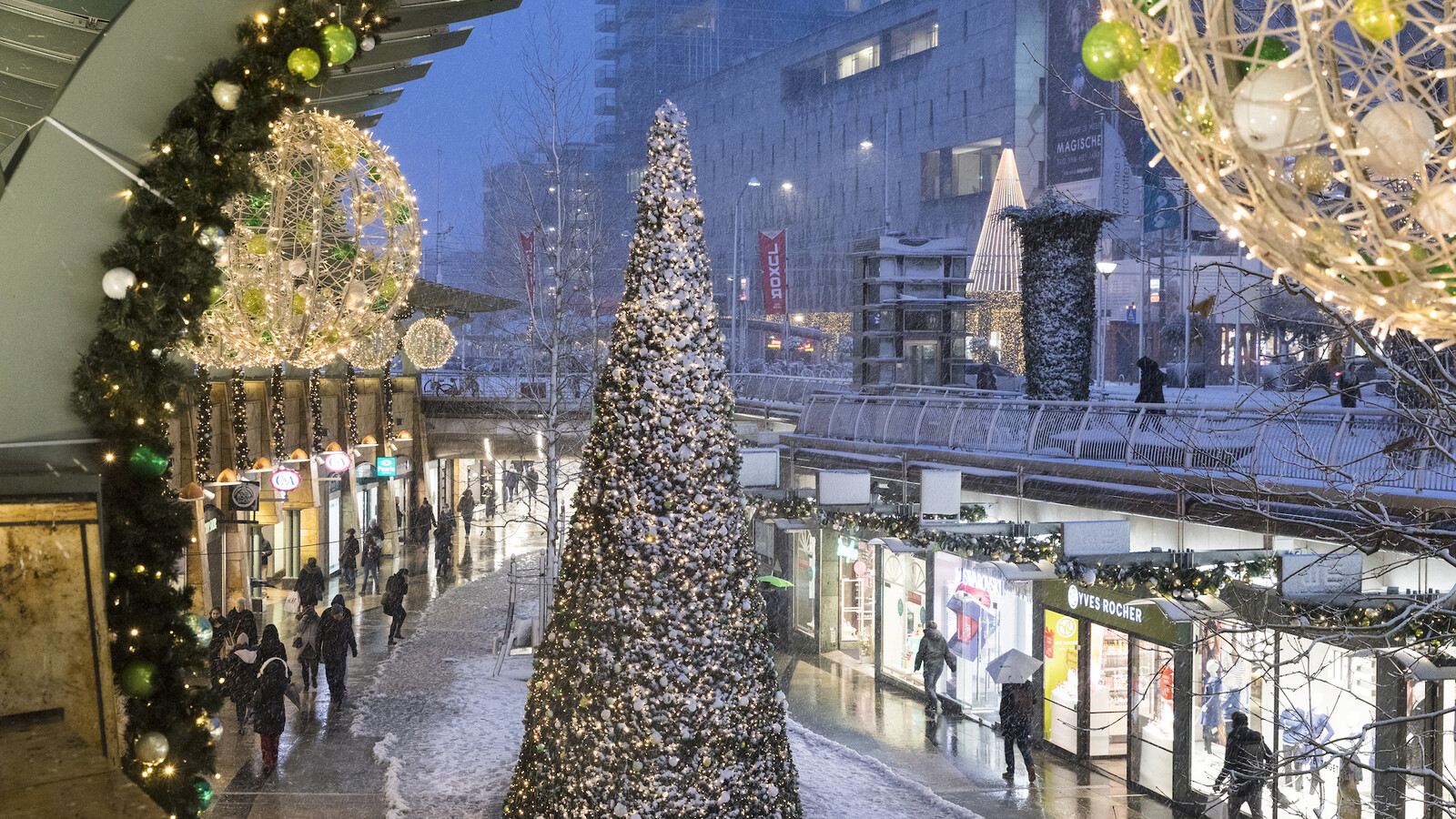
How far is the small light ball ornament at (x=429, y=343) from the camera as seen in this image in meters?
22.5

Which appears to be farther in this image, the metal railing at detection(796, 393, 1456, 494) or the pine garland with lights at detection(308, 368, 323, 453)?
the pine garland with lights at detection(308, 368, 323, 453)

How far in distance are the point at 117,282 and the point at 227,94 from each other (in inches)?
33.3

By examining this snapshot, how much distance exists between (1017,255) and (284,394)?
2599 cm

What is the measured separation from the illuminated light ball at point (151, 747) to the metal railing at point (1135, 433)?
263 inches

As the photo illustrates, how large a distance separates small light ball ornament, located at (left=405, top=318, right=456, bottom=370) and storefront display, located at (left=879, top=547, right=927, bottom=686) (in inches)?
422

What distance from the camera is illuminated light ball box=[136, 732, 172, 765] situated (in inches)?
175

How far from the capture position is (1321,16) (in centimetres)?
167

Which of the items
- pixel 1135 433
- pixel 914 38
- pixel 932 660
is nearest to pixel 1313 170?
pixel 932 660

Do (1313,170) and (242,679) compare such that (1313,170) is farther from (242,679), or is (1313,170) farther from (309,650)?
(309,650)

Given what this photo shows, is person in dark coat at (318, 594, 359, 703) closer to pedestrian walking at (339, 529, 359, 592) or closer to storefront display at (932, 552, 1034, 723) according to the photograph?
storefront display at (932, 552, 1034, 723)

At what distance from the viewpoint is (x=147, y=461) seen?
4359 millimetres

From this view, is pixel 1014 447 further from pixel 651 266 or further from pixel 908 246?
pixel 651 266

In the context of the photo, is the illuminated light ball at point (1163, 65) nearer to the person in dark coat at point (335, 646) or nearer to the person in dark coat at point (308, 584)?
the person in dark coat at point (335, 646)

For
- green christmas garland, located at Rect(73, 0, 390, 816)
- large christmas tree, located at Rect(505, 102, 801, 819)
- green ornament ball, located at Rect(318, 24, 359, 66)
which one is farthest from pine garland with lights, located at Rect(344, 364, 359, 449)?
green ornament ball, located at Rect(318, 24, 359, 66)
